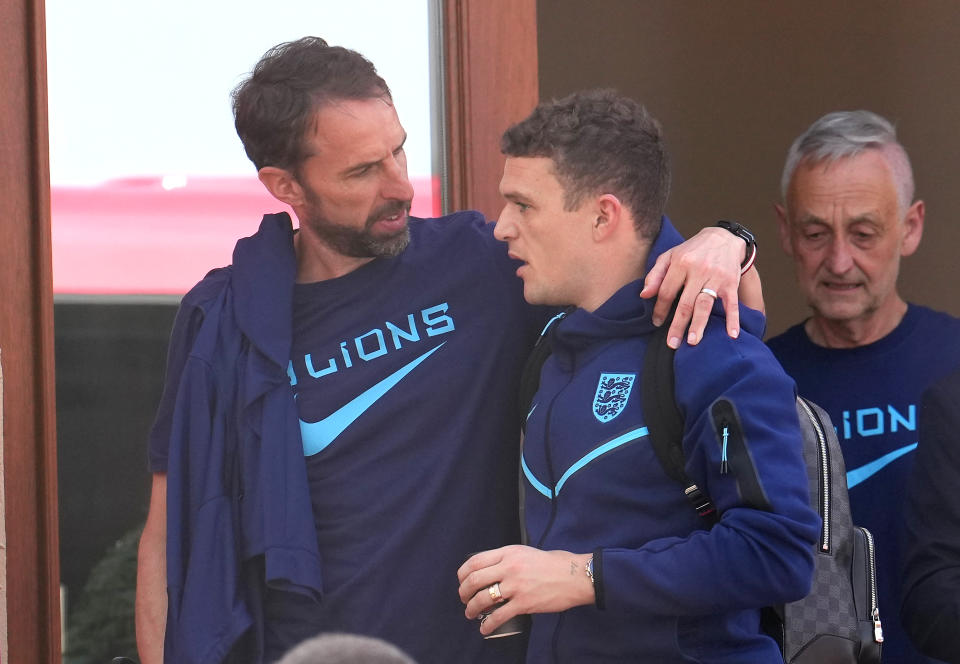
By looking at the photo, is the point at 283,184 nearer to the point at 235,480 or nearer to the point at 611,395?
the point at 235,480

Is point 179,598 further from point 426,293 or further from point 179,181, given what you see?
point 179,181

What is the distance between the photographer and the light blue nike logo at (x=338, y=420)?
2.06 metres

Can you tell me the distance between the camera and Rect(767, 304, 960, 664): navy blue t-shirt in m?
2.58

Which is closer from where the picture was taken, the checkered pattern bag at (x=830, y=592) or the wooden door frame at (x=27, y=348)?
the checkered pattern bag at (x=830, y=592)

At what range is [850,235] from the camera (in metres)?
2.85

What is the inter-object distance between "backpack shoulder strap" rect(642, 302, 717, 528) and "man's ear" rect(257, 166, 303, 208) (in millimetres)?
774

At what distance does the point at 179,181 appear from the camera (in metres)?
2.57

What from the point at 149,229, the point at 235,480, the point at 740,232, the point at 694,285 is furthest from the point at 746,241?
the point at 149,229

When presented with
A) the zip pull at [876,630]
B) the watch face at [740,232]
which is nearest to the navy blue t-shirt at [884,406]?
the zip pull at [876,630]

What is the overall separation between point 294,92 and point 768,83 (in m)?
2.74

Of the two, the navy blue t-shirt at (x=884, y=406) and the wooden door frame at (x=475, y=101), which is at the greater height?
the wooden door frame at (x=475, y=101)

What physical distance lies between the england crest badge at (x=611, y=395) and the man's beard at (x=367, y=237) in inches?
20.1

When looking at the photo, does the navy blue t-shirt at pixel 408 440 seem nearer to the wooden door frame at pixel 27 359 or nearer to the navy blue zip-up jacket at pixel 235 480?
the navy blue zip-up jacket at pixel 235 480

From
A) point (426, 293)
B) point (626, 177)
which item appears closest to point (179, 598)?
point (426, 293)
